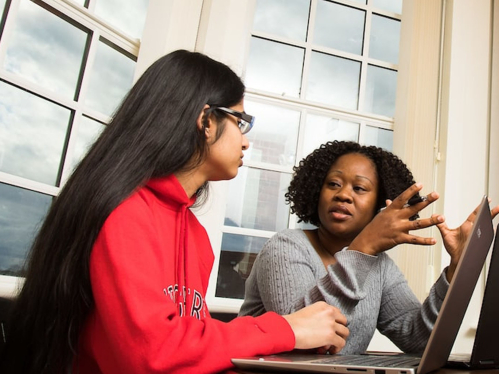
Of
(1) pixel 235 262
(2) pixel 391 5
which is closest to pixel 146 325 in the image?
(1) pixel 235 262

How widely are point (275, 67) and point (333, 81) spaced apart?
1.16 feet

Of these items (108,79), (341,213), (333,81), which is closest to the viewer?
(341,213)

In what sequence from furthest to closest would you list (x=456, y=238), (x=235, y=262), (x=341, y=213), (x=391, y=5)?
(x=391, y=5) → (x=235, y=262) → (x=341, y=213) → (x=456, y=238)

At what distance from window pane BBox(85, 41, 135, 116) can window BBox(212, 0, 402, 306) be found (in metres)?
0.67

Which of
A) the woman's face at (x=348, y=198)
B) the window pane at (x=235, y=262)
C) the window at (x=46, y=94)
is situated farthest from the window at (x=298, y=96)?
the woman's face at (x=348, y=198)

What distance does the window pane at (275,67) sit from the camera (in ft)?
7.93

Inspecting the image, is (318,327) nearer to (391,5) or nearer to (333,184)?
(333,184)

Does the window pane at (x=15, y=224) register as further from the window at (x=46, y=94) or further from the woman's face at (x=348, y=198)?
the woman's face at (x=348, y=198)

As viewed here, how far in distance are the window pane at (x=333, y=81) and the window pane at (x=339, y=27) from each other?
0.10 meters

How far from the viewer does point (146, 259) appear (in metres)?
0.69

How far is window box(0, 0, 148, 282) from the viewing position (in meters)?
1.46

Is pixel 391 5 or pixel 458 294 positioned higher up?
pixel 391 5

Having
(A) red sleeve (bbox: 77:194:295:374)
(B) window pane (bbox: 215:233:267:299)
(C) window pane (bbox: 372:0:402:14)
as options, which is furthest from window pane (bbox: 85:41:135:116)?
(C) window pane (bbox: 372:0:402:14)

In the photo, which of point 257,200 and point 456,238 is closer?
point 456,238
